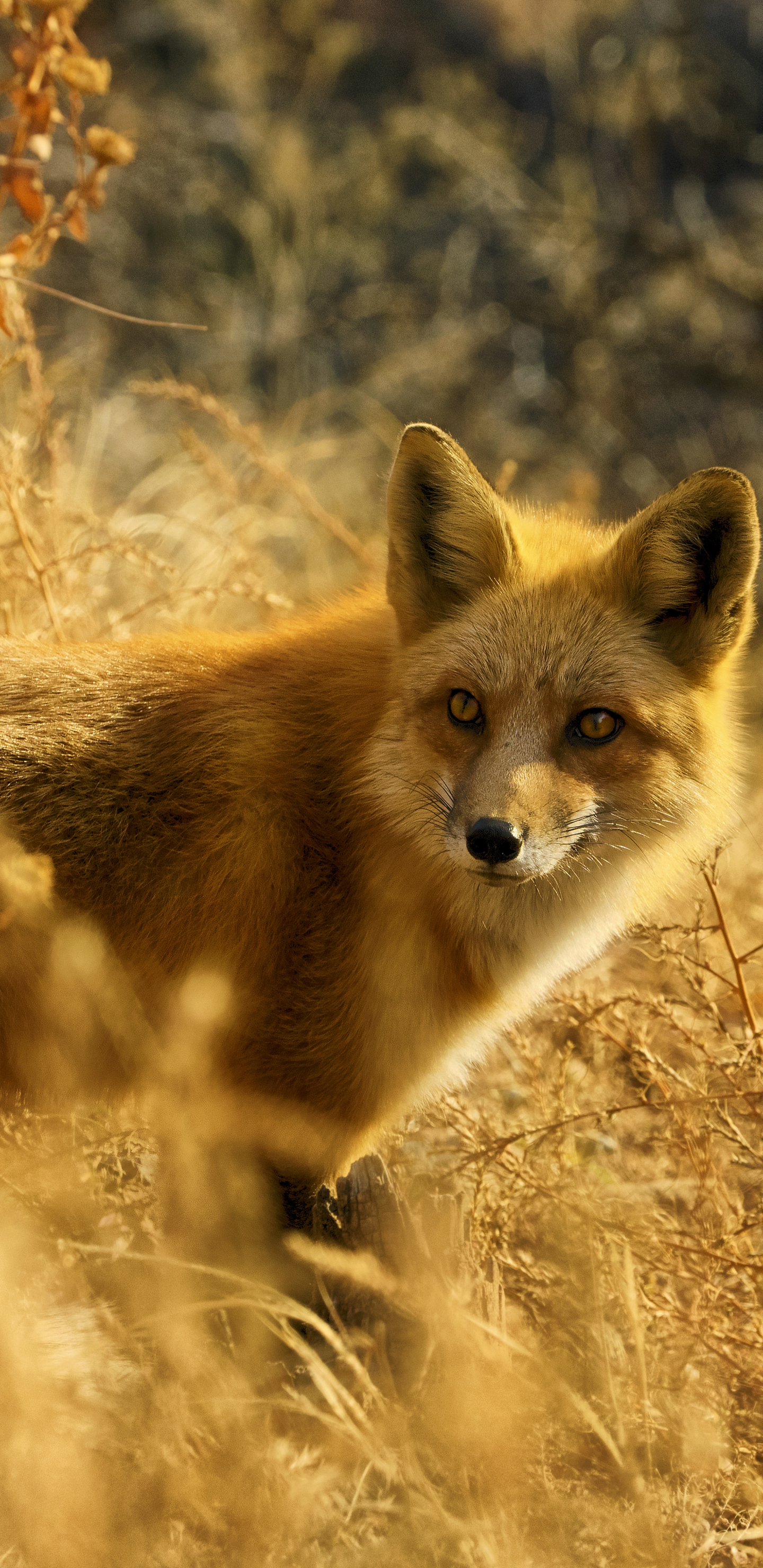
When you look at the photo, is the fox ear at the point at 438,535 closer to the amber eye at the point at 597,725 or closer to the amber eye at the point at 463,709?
the amber eye at the point at 463,709

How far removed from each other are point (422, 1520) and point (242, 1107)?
37.8 inches

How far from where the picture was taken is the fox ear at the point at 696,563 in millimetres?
2717

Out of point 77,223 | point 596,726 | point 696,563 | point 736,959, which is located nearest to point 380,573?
point 77,223

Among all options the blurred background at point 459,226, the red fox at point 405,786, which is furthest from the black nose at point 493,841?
the blurred background at point 459,226

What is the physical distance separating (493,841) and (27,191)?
239 centimetres

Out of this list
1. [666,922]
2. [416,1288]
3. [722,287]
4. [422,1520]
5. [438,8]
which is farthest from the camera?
[438,8]

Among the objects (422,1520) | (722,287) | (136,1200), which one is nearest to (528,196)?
(722,287)

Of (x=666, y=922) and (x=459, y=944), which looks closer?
(x=459, y=944)

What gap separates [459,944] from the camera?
2.88 m

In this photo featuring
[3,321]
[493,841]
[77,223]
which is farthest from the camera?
[77,223]

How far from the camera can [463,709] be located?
2.81 meters

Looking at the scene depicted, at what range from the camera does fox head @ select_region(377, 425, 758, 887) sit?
2727 millimetres

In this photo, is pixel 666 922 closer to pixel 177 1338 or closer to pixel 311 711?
pixel 311 711

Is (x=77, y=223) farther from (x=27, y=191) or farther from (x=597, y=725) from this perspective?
(x=597, y=725)
